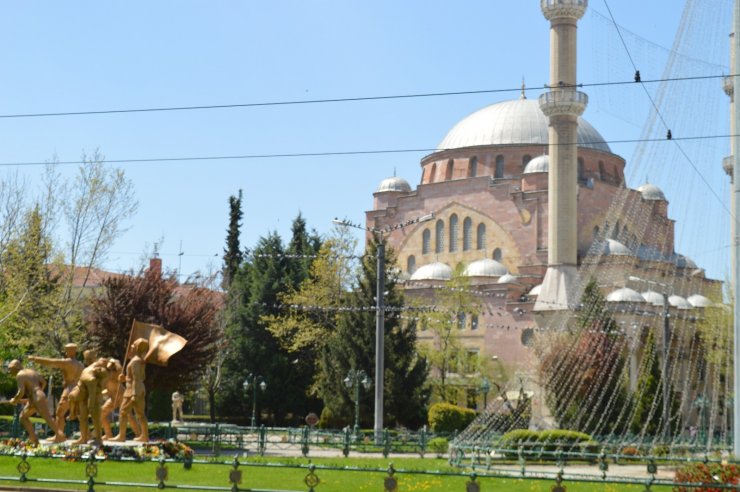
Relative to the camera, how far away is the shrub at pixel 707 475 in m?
12.9

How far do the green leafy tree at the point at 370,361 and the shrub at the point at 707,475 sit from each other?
25.5 m

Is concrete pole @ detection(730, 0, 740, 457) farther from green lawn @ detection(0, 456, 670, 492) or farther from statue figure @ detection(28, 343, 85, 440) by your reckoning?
statue figure @ detection(28, 343, 85, 440)

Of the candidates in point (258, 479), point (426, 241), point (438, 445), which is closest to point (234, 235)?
point (426, 241)

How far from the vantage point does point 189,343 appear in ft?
103

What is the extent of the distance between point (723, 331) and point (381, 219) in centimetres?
3961

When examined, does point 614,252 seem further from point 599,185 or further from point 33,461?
point 33,461

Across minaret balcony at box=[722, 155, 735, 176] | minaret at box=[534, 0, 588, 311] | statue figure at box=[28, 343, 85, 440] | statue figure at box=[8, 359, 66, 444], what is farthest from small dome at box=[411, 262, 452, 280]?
statue figure at box=[8, 359, 66, 444]

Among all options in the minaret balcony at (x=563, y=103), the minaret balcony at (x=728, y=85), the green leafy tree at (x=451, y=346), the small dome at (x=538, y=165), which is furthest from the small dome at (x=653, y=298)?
the minaret balcony at (x=728, y=85)

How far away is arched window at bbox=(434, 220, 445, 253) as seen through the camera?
206 feet

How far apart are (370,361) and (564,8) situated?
59.0 ft

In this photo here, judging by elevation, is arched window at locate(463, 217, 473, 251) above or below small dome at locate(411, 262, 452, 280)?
above

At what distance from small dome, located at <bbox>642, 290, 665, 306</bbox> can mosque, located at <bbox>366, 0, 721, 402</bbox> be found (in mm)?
136

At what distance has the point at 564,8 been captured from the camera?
4547cm

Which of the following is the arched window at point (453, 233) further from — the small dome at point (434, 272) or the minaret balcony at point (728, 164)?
the minaret balcony at point (728, 164)
